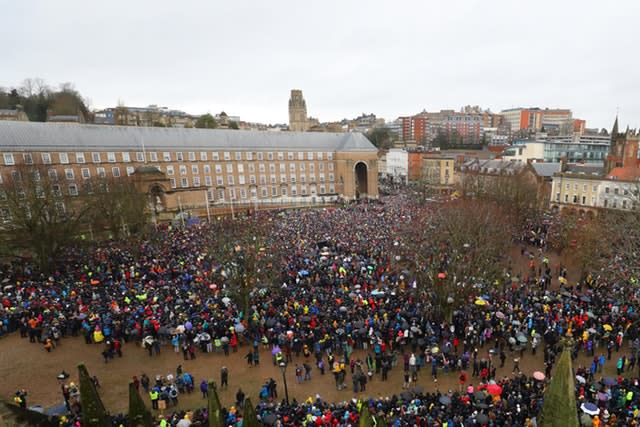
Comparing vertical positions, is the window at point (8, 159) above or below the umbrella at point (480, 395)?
above

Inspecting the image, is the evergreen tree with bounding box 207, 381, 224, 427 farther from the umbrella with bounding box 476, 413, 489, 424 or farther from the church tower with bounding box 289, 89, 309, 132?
the church tower with bounding box 289, 89, 309, 132

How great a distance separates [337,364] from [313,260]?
44.5 feet

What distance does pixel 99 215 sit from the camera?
35125mm

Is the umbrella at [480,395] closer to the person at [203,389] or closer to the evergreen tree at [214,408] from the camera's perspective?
the evergreen tree at [214,408]

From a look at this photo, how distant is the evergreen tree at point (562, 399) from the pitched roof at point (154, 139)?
59.5 metres

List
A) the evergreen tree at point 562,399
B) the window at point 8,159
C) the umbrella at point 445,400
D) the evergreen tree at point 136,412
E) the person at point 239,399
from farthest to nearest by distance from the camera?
the window at point 8,159 → the person at point 239,399 → the umbrella at point 445,400 → the evergreen tree at point 136,412 → the evergreen tree at point 562,399

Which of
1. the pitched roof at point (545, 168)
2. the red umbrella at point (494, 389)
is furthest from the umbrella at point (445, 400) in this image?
the pitched roof at point (545, 168)

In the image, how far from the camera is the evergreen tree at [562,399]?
6.18 metres

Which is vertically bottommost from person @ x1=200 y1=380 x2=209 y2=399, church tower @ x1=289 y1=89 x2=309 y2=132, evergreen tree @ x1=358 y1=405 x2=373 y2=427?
person @ x1=200 y1=380 x2=209 y2=399

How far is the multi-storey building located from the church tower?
79979mm

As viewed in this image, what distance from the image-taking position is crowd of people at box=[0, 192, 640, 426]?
1430 centimetres

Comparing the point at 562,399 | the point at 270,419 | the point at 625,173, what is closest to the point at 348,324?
the point at 270,419

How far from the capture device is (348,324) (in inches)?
784

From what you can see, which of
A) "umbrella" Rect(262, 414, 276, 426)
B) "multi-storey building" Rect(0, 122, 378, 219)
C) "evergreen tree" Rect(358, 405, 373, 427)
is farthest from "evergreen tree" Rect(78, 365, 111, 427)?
"multi-storey building" Rect(0, 122, 378, 219)
